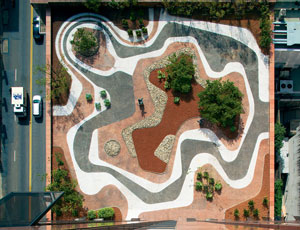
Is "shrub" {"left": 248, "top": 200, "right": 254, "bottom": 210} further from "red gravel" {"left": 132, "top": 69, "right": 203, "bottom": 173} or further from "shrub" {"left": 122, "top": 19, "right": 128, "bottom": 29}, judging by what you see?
"shrub" {"left": 122, "top": 19, "right": 128, "bottom": 29}

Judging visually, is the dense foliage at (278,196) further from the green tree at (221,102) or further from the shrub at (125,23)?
the shrub at (125,23)

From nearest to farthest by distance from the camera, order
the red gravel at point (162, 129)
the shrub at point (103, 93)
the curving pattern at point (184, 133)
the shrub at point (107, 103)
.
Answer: the curving pattern at point (184, 133)
the red gravel at point (162, 129)
the shrub at point (107, 103)
the shrub at point (103, 93)

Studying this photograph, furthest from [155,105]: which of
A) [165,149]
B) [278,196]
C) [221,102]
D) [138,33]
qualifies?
[278,196]

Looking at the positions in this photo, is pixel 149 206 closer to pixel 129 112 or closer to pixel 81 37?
pixel 129 112

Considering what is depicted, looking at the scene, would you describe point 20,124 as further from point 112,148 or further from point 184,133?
point 184,133

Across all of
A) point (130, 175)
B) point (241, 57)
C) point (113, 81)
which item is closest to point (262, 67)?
point (241, 57)

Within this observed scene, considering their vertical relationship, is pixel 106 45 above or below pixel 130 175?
above

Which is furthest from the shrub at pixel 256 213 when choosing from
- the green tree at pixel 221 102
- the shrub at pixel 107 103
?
the shrub at pixel 107 103

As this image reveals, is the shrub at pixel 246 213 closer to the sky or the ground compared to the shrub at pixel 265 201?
closer to the ground
